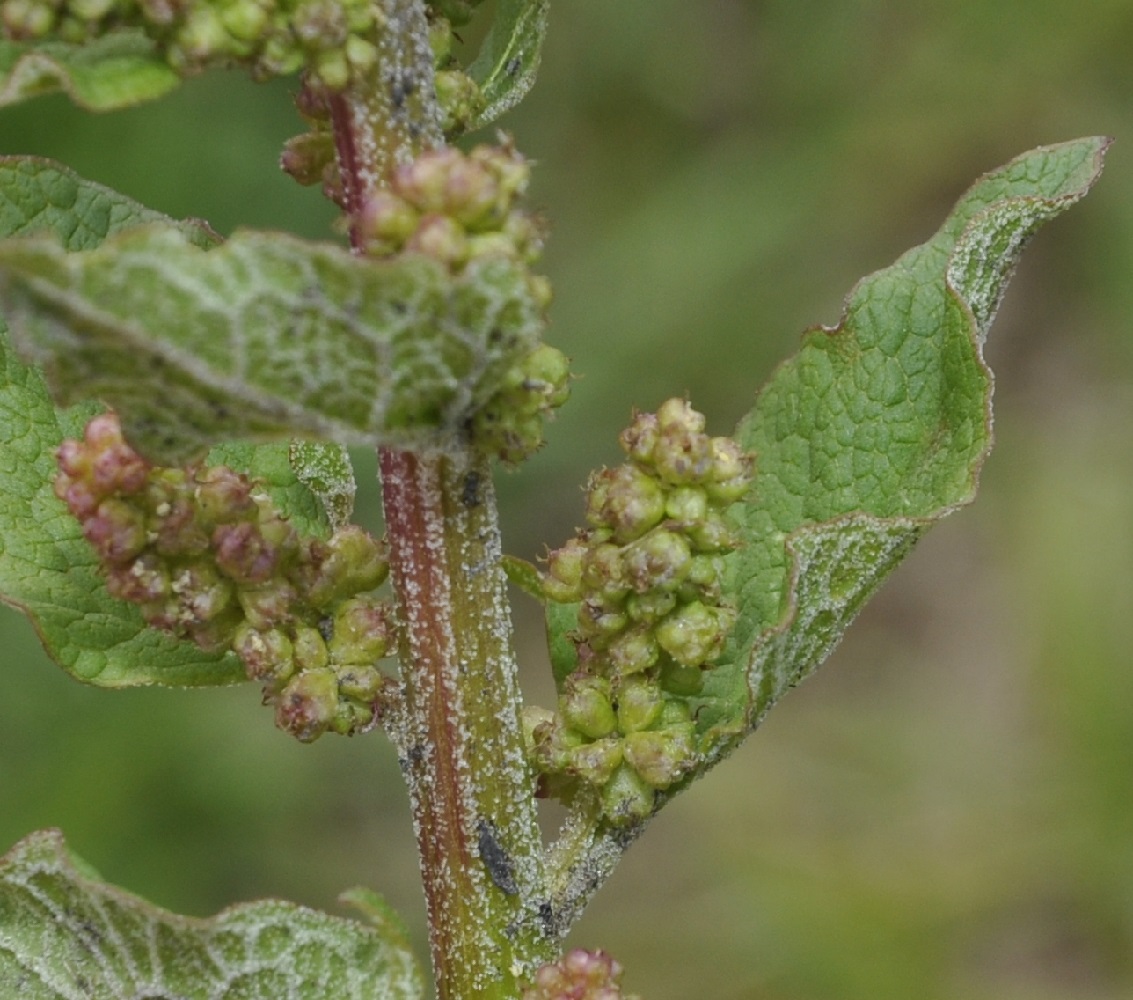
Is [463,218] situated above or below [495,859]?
above

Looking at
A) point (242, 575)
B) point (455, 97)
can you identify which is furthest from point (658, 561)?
point (455, 97)

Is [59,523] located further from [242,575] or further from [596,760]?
[596,760]

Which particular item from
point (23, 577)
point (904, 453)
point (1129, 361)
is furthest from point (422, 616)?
point (1129, 361)

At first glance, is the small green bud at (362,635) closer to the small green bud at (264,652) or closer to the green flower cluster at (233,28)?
the small green bud at (264,652)

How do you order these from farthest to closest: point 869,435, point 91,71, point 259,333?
point 869,435
point 91,71
point 259,333

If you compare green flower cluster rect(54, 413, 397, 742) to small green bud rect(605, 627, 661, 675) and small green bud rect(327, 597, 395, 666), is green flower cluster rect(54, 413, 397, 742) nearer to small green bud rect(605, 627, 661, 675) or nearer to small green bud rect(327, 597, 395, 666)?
small green bud rect(327, 597, 395, 666)

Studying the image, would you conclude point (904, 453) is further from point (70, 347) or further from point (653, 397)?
point (653, 397)
